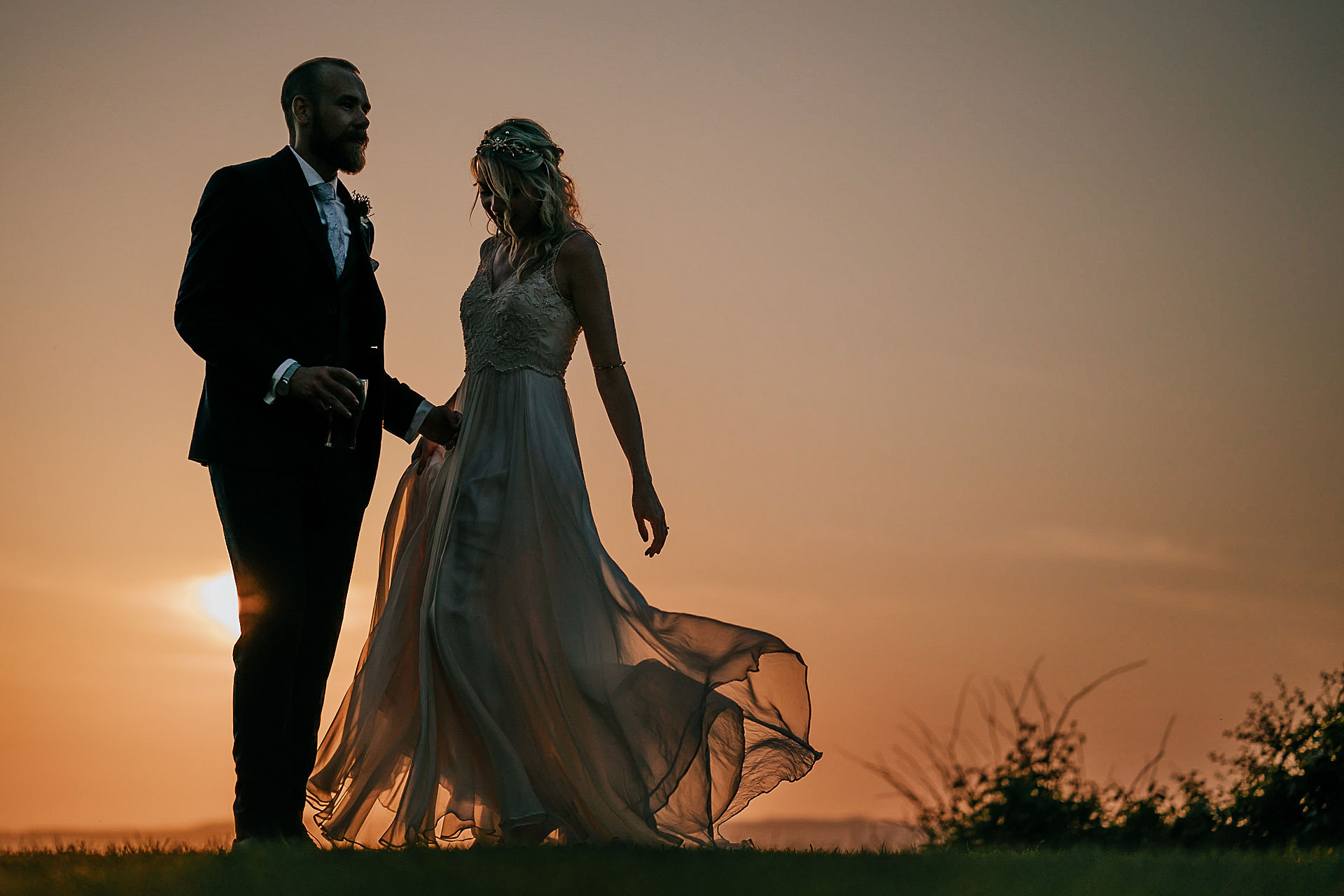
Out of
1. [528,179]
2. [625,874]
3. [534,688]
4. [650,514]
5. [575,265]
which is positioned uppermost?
[528,179]

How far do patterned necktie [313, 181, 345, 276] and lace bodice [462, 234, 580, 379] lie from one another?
474mm

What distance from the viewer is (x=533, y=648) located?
3.90 meters

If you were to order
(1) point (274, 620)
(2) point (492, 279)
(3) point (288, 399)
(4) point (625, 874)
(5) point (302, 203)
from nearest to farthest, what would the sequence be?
(4) point (625, 874), (1) point (274, 620), (3) point (288, 399), (5) point (302, 203), (2) point (492, 279)

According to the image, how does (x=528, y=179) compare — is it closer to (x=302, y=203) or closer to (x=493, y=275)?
(x=493, y=275)

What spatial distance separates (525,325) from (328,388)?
72cm

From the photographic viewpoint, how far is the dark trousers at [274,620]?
3703 millimetres

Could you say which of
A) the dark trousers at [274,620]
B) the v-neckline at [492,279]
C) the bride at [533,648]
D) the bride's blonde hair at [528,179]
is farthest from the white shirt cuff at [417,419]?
the bride's blonde hair at [528,179]

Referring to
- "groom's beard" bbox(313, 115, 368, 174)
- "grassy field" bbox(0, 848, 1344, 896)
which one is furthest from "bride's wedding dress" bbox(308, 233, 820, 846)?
"groom's beard" bbox(313, 115, 368, 174)

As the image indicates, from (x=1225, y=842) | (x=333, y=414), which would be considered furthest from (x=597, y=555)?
(x=1225, y=842)

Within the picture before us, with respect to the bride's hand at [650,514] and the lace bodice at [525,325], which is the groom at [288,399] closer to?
the lace bodice at [525,325]

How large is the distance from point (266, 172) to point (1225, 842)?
19.5 ft

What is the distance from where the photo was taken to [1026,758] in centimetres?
700

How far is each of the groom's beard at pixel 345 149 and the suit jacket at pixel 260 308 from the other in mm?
109

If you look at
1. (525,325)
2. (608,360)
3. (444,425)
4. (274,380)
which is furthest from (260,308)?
(608,360)
